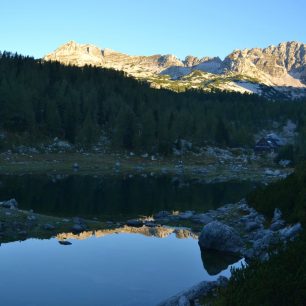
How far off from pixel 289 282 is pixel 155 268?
1188cm

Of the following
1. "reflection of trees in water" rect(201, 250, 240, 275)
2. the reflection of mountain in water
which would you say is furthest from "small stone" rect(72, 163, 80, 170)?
"reflection of trees in water" rect(201, 250, 240, 275)

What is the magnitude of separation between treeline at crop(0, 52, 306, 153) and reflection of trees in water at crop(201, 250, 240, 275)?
221ft

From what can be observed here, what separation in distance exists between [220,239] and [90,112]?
83.9 meters

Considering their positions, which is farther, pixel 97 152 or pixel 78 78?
pixel 78 78

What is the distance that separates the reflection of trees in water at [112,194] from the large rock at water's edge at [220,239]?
487 inches

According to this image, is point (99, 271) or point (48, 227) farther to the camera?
point (48, 227)

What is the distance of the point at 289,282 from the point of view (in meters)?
10.2

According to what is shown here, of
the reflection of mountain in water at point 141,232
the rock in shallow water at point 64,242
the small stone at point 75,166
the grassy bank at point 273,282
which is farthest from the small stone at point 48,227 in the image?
the small stone at point 75,166

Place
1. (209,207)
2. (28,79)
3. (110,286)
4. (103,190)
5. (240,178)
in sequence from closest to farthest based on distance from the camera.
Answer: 1. (110,286)
2. (209,207)
3. (103,190)
4. (240,178)
5. (28,79)

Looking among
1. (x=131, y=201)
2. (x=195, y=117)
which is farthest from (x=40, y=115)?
(x=131, y=201)

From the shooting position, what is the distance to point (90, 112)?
345 feet

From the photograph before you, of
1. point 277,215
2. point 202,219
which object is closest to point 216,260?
point 277,215

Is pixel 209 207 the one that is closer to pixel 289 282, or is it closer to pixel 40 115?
pixel 289 282

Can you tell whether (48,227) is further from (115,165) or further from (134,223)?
(115,165)
